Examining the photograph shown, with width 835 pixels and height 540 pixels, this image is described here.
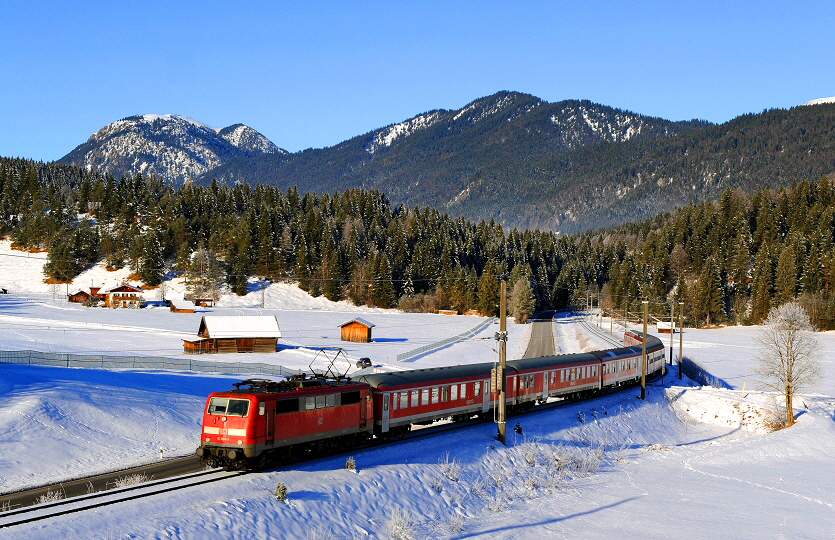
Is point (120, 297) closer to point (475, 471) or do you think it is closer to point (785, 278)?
point (475, 471)

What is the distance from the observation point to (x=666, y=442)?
43.7 metres

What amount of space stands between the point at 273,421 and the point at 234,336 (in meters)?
54.0

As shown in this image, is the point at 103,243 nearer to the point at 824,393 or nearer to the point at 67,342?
the point at 67,342

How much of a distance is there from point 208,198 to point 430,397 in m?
148

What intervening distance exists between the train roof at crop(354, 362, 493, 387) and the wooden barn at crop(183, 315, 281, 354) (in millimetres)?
43346

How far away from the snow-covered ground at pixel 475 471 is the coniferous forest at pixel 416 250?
284 feet

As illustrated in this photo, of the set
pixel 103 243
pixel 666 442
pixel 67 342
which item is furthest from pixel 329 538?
pixel 103 243

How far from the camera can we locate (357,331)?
9225 cm

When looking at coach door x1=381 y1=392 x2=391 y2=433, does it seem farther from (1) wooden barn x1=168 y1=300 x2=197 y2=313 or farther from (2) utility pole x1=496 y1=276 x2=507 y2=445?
(1) wooden barn x1=168 y1=300 x2=197 y2=313

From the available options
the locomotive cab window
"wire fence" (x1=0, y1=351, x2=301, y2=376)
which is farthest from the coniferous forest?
the locomotive cab window

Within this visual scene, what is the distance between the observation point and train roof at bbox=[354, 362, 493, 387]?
29484 mm

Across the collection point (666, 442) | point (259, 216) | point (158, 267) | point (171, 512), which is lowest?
point (666, 442)

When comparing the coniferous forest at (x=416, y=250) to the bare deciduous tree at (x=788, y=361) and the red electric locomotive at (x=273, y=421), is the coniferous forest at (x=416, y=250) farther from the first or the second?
the red electric locomotive at (x=273, y=421)

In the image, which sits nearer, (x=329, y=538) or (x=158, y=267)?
(x=329, y=538)
